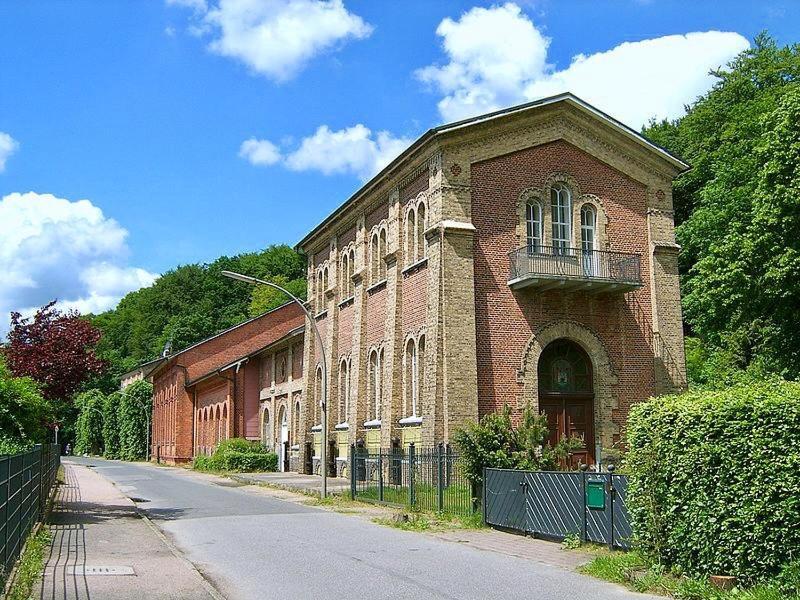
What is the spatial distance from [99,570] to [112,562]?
0.80 meters

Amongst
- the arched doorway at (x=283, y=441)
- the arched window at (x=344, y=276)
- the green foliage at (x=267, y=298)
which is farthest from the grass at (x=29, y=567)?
the green foliage at (x=267, y=298)

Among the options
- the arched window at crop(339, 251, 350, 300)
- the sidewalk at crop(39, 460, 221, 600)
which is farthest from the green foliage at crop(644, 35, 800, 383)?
the sidewalk at crop(39, 460, 221, 600)

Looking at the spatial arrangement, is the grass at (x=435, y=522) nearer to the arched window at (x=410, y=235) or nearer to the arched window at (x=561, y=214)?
the arched window at (x=561, y=214)

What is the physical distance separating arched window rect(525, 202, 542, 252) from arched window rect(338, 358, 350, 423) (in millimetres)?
10918

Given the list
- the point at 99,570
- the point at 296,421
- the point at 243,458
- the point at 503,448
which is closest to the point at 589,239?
the point at 503,448

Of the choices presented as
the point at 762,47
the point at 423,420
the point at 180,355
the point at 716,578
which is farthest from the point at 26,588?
the point at 180,355

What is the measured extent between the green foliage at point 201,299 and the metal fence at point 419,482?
55561 mm

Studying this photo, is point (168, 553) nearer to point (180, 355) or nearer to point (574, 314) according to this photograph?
point (574, 314)

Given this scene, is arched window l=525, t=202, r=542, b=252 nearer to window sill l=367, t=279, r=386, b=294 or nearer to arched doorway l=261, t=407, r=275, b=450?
window sill l=367, t=279, r=386, b=294

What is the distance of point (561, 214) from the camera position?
2722cm

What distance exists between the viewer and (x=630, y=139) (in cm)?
2792

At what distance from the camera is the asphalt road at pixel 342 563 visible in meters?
10.7

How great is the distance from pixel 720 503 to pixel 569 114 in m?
19.1

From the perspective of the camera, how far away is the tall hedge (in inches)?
377
